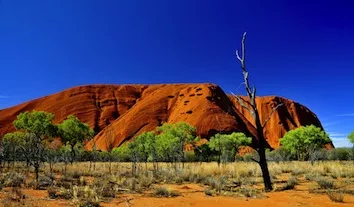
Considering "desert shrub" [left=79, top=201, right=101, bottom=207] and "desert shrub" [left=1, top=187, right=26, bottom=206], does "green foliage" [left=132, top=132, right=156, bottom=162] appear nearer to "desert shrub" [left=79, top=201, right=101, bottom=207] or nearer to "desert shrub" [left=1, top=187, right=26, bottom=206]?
"desert shrub" [left=1, top=187, right=26, bottom=206]

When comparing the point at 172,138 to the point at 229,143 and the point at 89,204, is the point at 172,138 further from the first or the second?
the point at 89,204

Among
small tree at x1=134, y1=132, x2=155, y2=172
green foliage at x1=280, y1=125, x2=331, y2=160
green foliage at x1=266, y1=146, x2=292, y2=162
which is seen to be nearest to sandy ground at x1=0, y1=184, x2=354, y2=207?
green foliage at x1=266, y1=146, x2=292, y2=162

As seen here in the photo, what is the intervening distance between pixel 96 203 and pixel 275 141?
121669 millimetres

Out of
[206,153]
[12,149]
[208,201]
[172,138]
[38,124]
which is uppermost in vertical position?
[38,124]

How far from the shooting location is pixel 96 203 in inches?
378

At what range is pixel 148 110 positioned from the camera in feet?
355

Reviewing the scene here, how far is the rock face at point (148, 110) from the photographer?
99.2 meters

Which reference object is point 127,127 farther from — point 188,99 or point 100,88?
point 100,88

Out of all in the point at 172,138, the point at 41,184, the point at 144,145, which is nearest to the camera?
the point at 41,184

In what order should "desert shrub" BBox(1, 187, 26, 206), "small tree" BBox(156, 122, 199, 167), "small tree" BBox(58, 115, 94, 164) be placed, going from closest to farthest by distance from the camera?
"desert shrub" BBox(1, 187, 26, 206)
"small tree" BBox(156, 122, 199, 167)
"small tree" BBox(58, 115, 94, 164)

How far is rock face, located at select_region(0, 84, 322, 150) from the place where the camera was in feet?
325

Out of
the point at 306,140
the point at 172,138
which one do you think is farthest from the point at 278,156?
the point at 172,138

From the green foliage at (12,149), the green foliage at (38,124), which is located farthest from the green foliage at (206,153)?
the green foliage at (12,149)

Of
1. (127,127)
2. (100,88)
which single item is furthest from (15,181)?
(100,88)
